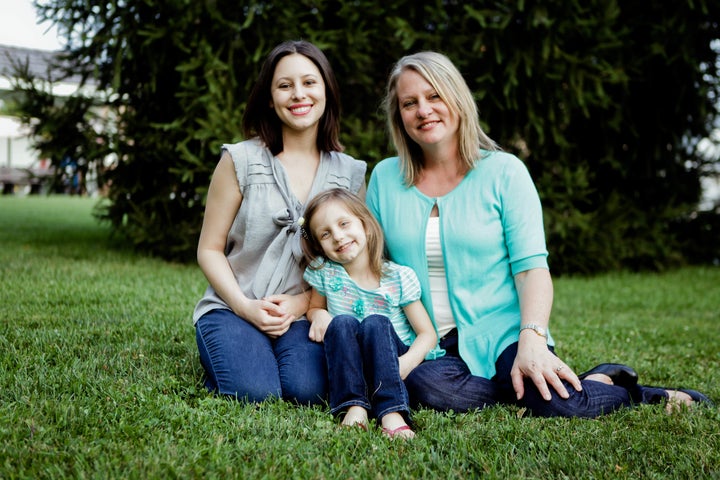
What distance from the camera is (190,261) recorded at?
24.8 feet

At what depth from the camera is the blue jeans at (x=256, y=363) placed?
9.61 feet

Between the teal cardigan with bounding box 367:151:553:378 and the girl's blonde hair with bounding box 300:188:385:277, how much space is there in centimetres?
13

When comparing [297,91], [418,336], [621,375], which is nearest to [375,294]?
[418,336]

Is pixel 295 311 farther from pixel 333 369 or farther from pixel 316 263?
pixel 333 369

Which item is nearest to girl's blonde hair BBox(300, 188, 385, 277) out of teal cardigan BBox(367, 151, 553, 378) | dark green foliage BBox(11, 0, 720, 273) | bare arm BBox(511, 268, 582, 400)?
teal cardigan BBox(367, 151, 553, 378)

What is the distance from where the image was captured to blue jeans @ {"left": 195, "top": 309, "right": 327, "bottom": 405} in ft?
9.61

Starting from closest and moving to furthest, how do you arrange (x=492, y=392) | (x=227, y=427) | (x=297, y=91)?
(x=227, y=427) → (x=492, y=392) → (x=297, y=91)

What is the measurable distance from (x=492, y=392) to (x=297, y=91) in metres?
1.60

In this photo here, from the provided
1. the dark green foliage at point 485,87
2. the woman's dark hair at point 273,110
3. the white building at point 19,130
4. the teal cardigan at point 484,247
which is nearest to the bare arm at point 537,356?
the teal cardigan at point 484,247

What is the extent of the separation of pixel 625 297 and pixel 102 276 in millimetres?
4891

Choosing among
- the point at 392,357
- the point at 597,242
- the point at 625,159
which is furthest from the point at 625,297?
the point at 392,357

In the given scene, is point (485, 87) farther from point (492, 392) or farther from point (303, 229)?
point (492, 392)

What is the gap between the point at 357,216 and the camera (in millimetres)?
3031

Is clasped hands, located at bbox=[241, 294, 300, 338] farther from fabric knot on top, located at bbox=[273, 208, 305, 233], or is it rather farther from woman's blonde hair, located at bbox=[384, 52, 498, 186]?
woman's blonde hair, located at bbox=[384, 52, 498, 186]
